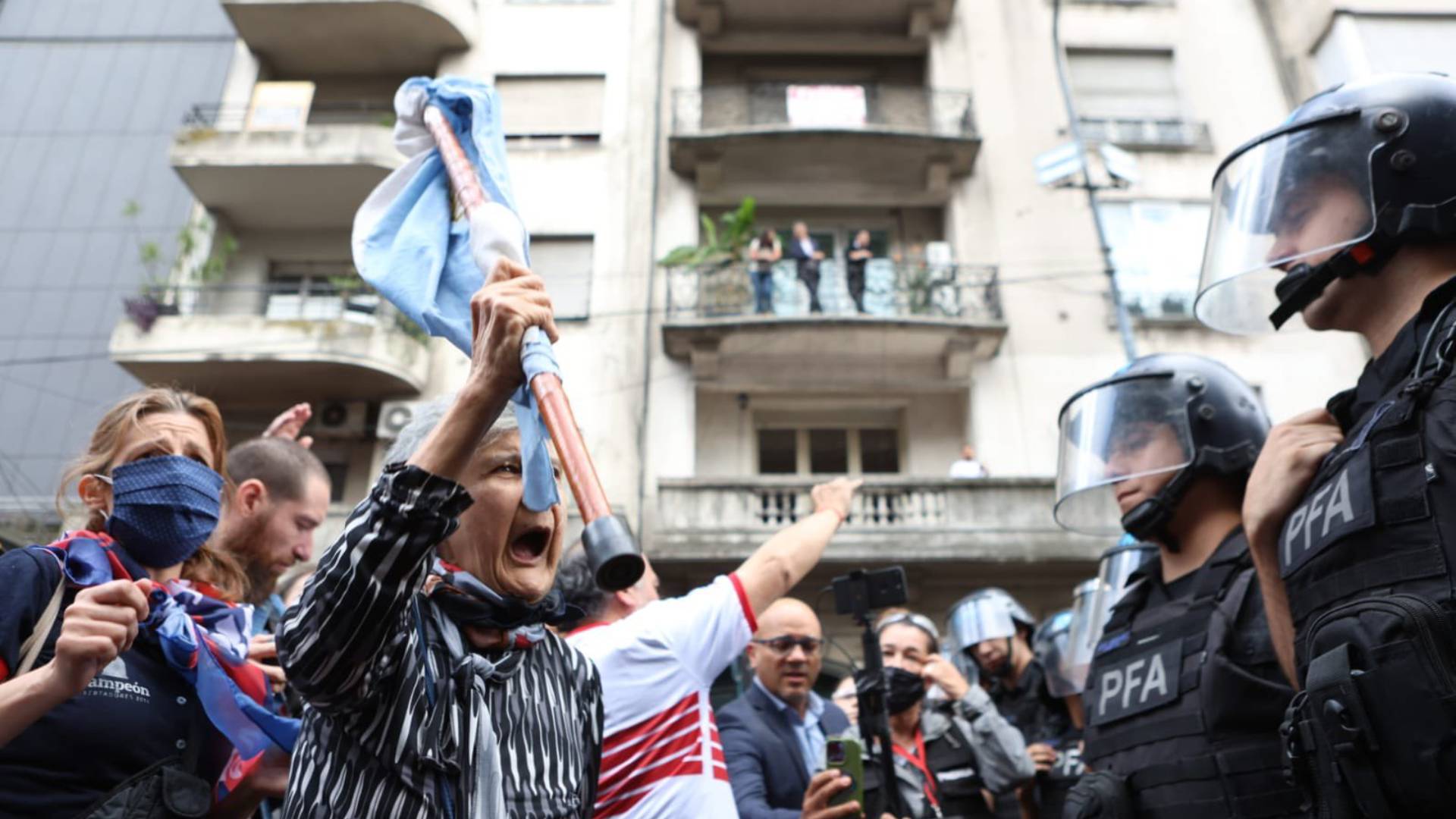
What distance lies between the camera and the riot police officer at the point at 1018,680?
4.87 meters

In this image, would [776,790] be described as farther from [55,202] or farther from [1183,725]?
[55,202]

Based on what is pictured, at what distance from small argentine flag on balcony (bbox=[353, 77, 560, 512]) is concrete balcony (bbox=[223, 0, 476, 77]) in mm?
13164

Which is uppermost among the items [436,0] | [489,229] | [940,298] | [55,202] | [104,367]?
[436,0]

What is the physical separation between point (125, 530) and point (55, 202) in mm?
13987

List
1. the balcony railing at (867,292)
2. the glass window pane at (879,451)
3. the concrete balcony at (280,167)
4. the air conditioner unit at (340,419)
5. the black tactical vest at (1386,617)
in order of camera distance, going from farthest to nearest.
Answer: the glass window pane at (879,451), the balcony railing at (867,292), the concrete balcony at (280,167), the air conditioner unit at (340,419), the black tactical vest at (1386,617)

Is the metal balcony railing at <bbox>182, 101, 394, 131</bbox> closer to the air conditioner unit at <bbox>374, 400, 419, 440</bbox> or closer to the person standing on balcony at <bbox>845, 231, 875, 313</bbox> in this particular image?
the air conditioner unit at <bbox>374, 400, 419, 440</bbox>

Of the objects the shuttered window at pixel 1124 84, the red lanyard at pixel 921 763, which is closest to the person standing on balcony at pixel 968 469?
the shuttered window at pixel 1124 84

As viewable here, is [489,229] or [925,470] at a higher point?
[925,470]

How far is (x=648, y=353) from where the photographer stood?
13.5 metres

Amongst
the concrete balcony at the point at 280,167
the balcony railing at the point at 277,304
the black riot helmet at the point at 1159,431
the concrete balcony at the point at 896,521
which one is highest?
the concrete balcony at the point at 280,167

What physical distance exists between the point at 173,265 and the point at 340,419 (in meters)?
2.95

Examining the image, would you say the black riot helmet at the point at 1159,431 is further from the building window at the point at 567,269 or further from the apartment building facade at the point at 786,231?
the building window at the point at 567,269

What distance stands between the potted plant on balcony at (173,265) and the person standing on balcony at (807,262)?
7.11 metres

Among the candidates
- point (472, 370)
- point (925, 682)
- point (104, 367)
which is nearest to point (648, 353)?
point (104, 367)
